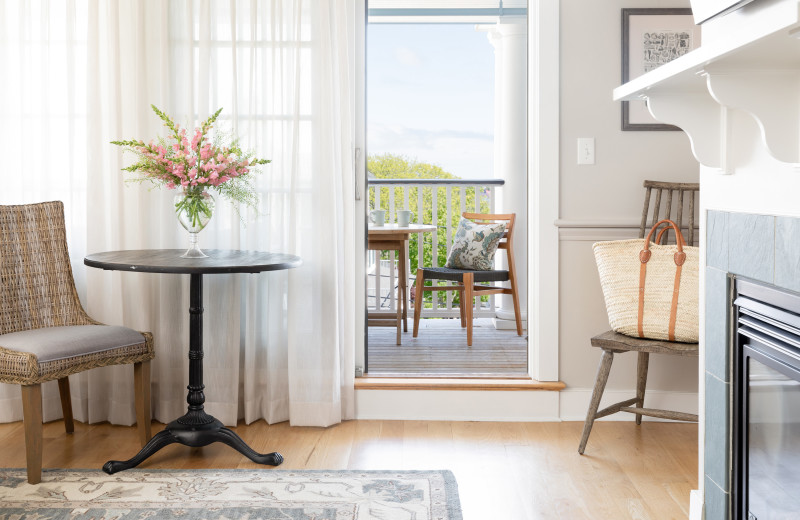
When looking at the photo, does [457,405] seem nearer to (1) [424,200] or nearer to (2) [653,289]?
(2) [653,289]

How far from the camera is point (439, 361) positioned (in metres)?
4.37

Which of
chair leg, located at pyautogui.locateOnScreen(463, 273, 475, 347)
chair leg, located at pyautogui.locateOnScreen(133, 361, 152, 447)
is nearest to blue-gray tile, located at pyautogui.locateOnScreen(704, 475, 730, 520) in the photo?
chair leg, located at pyautogui.locateOnScreen(133, 361, 152, 447)

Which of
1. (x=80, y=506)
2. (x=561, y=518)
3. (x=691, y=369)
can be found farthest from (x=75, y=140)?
(x=691, y=369)

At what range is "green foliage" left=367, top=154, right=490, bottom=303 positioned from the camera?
563 cm

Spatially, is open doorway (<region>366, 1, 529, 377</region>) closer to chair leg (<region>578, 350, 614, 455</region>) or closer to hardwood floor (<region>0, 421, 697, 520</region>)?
hardwood floor (<region>0, 421, 697, 520</region>)

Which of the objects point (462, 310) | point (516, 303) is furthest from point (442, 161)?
point (516, 303)

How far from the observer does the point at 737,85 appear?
4.95 ft

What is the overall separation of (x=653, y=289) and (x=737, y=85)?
137 centimetres

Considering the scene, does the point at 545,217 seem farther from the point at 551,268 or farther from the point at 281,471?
the point at 281,471

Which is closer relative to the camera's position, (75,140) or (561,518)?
(561,518)

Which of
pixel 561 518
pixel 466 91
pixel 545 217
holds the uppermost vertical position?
pixel 466 91

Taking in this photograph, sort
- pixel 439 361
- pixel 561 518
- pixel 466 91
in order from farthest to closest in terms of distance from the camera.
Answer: pixel 466 91, pixel 439 361, pixel 561 518

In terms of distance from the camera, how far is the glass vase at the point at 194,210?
2.78 meters

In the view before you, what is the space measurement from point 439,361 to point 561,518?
6.92 ft
